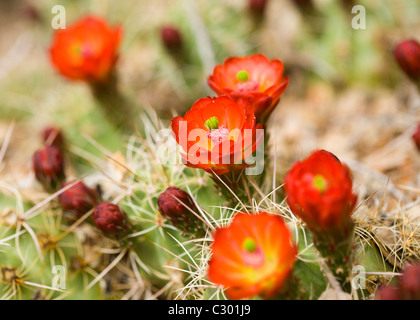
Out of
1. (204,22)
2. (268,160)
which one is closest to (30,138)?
(204,22)

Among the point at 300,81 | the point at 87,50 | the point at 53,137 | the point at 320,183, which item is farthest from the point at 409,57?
the point at 53,137

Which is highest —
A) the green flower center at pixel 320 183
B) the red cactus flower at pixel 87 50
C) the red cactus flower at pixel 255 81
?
the red cactus flower at pixel 87 50

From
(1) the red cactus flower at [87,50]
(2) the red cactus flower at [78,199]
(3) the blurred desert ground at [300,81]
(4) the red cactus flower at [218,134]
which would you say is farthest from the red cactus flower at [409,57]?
(2) the red cactus flower at [78,199]

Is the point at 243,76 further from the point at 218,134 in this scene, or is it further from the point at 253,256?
the point at 253,256

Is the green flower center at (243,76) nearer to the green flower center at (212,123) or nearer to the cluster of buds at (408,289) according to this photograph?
the green flower center at (212,123)

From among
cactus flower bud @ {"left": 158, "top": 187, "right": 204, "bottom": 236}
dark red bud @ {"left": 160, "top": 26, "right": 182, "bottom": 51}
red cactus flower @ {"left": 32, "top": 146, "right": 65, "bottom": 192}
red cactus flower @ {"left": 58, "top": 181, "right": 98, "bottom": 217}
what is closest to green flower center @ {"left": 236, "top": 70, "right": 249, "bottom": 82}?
cactus flower bud @ {"left": 158, "top": 187, "right": 204, "bottom": 236}
